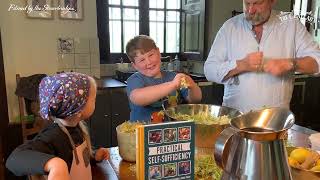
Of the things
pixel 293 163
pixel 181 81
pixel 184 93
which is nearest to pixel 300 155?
pixel 293 163

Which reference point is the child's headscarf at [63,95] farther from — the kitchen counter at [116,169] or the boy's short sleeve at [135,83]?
the boy's short sleeve at [135,83]

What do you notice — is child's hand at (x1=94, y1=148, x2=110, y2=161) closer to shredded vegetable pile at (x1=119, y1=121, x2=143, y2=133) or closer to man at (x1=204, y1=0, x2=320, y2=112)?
shredded vegetable pile at (x1=119, y1=121, x2=143, y2=133)

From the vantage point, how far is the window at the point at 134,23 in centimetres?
335

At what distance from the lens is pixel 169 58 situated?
3.72 metres

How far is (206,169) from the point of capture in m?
0.90

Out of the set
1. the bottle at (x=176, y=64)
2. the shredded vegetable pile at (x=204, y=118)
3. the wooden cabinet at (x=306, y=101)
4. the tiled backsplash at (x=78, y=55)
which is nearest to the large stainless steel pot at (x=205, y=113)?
the shredded vegetable pile at (x=204, y=118)

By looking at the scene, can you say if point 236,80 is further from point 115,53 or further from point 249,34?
point 115,53

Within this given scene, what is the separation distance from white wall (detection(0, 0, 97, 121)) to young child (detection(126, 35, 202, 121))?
1.68m

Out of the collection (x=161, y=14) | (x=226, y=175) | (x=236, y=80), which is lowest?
(x=226, y=175)

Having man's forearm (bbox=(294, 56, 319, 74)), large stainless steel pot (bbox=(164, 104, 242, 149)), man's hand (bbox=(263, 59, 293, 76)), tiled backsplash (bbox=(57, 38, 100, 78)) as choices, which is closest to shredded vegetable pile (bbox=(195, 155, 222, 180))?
large stainless steel pot (bbox=(164, 104, 242, 149))

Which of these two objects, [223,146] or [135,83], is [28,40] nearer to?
[135,83]

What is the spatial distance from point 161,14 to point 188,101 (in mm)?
2598

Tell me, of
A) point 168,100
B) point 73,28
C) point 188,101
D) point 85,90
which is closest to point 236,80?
point 188,101

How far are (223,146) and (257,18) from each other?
1126 millimetres
